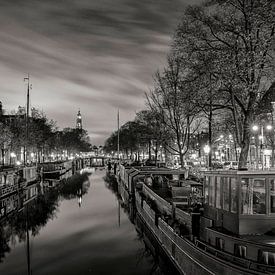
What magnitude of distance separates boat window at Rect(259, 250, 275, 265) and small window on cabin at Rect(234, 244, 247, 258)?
95 cm

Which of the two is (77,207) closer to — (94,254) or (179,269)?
(94,254)

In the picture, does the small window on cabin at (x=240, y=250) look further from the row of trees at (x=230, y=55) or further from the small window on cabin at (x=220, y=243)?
the row of trees at (x=230, y=55)

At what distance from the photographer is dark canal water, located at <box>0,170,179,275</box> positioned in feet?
71.3

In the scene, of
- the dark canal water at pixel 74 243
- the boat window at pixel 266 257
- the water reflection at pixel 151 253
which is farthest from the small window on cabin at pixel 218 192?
the dark canal water at pixel 74 243

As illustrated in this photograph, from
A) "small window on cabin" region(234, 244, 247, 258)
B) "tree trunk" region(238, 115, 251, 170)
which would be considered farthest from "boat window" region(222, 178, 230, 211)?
"tree trunk" region(238, 115, 251, 170)

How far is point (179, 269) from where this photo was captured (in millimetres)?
18453

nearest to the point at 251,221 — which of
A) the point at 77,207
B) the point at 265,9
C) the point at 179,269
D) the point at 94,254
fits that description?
the point at 179,269

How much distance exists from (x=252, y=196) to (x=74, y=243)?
18.0 m

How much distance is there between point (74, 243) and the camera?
2816 cm

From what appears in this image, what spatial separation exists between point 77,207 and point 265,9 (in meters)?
32.9

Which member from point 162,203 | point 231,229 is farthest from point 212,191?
point 162,203

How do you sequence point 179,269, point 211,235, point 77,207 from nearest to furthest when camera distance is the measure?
1. point 211,235
2. point 179,269
3. point 77,207

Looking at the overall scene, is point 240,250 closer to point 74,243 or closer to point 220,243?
point 220,243

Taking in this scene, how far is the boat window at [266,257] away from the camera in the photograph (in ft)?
36.7
